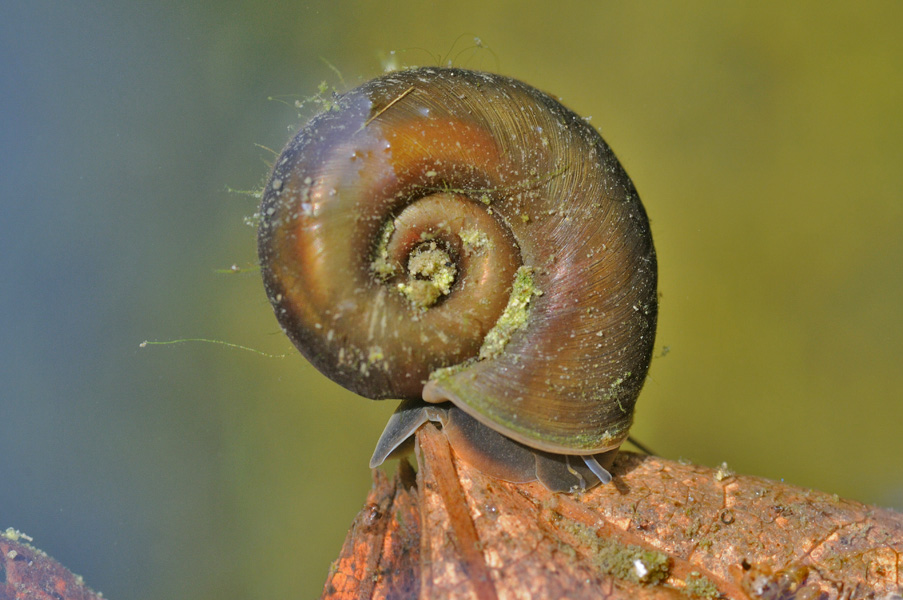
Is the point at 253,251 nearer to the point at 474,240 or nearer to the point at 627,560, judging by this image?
the point at 474,240

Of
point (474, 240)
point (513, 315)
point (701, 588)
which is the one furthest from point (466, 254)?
point (701, 588)

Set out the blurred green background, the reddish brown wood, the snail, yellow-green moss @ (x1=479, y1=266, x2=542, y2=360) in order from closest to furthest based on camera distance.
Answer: the snail → yellow-green moss @ (x1=479, y1=266, x2=542, y2=360) → the reddish brown wood → the blurred green background

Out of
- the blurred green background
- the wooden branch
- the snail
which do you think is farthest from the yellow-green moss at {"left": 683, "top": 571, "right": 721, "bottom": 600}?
the blurred green background

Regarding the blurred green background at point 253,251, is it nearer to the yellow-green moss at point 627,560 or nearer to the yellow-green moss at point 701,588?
the yellow-green moss at point 627,560

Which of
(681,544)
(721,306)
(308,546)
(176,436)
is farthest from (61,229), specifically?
(721,306)

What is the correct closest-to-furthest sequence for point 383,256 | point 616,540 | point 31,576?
point 383,256 → point 616,540 → point 31,576

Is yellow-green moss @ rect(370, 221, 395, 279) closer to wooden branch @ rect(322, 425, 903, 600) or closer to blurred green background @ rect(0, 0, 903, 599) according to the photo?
wooden branch @ rect(322, 425, 903, 600)

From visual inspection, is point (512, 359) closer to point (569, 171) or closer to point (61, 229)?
point (569, 171)
